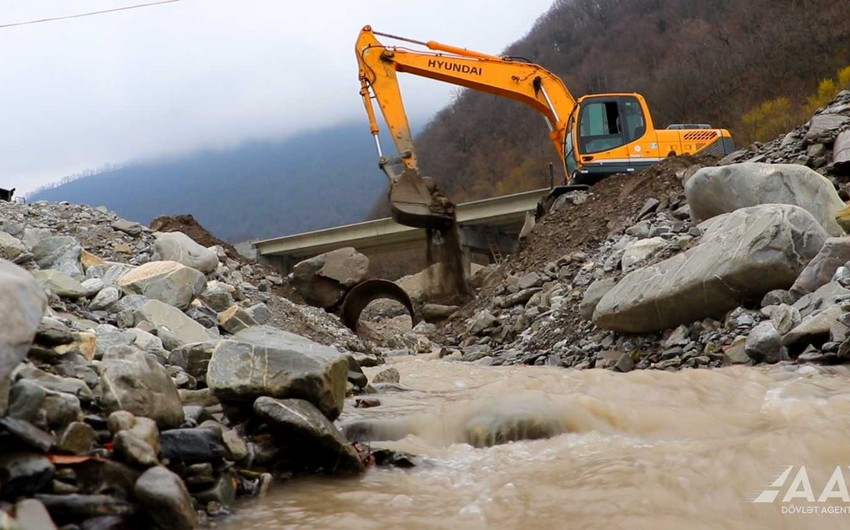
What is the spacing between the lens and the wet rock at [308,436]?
150 inches

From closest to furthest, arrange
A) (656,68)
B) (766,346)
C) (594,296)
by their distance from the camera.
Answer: (766,346) → (594,296) → (656,68)

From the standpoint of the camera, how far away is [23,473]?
271cm

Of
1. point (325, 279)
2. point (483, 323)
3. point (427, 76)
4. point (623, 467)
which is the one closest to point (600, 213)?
point (483, 323)

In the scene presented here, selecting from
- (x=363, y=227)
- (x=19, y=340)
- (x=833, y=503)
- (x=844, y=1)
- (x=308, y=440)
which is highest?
(x=844, y=1)

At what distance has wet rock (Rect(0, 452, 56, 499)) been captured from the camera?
267 cm

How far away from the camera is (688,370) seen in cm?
620

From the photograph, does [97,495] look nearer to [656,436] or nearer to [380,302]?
[656,436]

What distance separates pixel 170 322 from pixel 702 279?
16.7 feet

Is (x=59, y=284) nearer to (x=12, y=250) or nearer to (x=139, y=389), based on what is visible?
(x=12, y=250)

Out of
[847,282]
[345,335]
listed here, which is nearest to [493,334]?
[345,335]

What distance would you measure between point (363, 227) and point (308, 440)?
2878 centimetres

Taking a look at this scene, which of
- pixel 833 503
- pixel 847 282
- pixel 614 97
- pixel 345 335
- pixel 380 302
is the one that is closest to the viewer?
pixel 833 503

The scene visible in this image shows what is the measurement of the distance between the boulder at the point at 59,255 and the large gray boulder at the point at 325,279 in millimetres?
7007

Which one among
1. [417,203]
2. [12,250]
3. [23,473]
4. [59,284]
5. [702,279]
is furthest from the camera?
[417,203]
